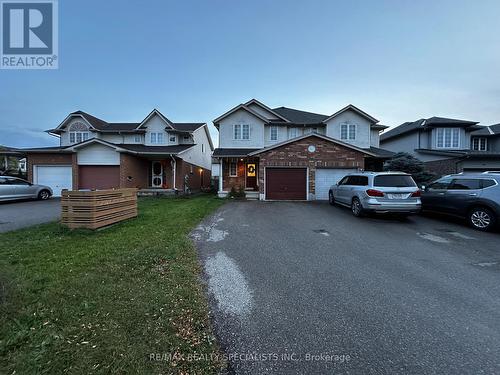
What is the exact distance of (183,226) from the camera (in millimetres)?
7621

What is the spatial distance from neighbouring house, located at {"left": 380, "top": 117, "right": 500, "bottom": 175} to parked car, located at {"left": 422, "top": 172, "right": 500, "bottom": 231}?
39.0 ft

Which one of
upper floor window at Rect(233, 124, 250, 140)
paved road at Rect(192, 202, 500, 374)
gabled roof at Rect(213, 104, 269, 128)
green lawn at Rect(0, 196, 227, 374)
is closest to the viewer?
green lawn at Rect(0, 196, 227, 374)

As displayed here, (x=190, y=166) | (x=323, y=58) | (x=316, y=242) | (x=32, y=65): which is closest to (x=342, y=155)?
(x=323, y=58)

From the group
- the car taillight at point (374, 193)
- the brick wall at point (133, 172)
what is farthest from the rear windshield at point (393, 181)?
the brick wall at point (133, 172)

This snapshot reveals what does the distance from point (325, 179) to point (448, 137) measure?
13.9 m

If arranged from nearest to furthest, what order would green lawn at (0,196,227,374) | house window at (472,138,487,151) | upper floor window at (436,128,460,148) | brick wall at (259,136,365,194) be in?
green lawn at (0,196,227,374)
brick wall at (259,136,365,194)
upper floor window at (436,128,460,148)
house window at (472,138,487,151)

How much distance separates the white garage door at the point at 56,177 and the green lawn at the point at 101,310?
14.9m

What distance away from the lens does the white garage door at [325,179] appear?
50.8ft

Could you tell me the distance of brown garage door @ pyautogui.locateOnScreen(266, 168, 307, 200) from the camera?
1553 centimetres

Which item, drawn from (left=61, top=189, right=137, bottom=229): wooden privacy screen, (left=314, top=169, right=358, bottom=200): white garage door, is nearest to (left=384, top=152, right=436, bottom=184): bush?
(left=314, top=169, right=358, bottom=200): white garage door

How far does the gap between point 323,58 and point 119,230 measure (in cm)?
1582

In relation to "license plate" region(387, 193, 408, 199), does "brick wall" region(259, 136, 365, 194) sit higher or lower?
higher

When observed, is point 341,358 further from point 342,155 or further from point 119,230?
point 342,155

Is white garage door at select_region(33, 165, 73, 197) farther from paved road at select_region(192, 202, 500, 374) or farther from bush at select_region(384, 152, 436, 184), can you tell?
bush at select_region(384, 152, 436, 184)
